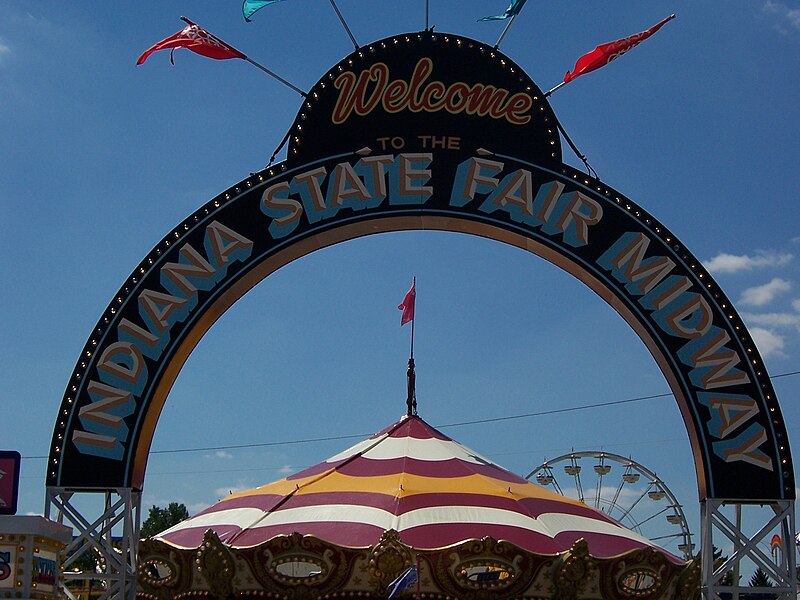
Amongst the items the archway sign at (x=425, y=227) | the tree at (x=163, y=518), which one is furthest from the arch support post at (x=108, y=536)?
the tree at (x=163, y=518)

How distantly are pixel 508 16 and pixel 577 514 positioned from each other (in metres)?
6.55

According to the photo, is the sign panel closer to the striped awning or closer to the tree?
the striped awning

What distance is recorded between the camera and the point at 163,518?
45.9m

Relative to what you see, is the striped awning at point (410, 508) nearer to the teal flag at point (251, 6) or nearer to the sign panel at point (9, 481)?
the sign panel at point (9, 481)

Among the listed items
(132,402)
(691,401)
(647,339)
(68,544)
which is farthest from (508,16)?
(68,544)

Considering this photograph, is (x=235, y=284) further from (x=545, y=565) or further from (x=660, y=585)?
(x=660, y=585)

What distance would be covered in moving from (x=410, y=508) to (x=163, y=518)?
1343 inches

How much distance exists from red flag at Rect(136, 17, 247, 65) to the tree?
3336 cm

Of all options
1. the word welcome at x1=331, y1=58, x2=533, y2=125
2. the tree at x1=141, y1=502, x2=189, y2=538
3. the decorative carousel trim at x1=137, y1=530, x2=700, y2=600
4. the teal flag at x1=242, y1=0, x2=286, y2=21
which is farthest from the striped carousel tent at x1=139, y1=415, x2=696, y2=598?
the tree at x1=141, y1=502, x2=189, y2=538

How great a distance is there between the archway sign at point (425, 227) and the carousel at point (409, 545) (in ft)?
5.59

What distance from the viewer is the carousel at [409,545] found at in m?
12.5

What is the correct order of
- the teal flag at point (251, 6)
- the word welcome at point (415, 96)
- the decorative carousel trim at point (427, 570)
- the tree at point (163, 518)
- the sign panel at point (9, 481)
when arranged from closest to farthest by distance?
the sign panel at point (9, 481) < the decorative carousel trim at point (427, 570) < the word welcome at point (415, 96) < the teal flag at point (251, 6) < the tree at point (163, 518)

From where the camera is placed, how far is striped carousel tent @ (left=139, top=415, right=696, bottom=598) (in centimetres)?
1250

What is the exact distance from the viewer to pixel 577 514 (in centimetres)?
1495
